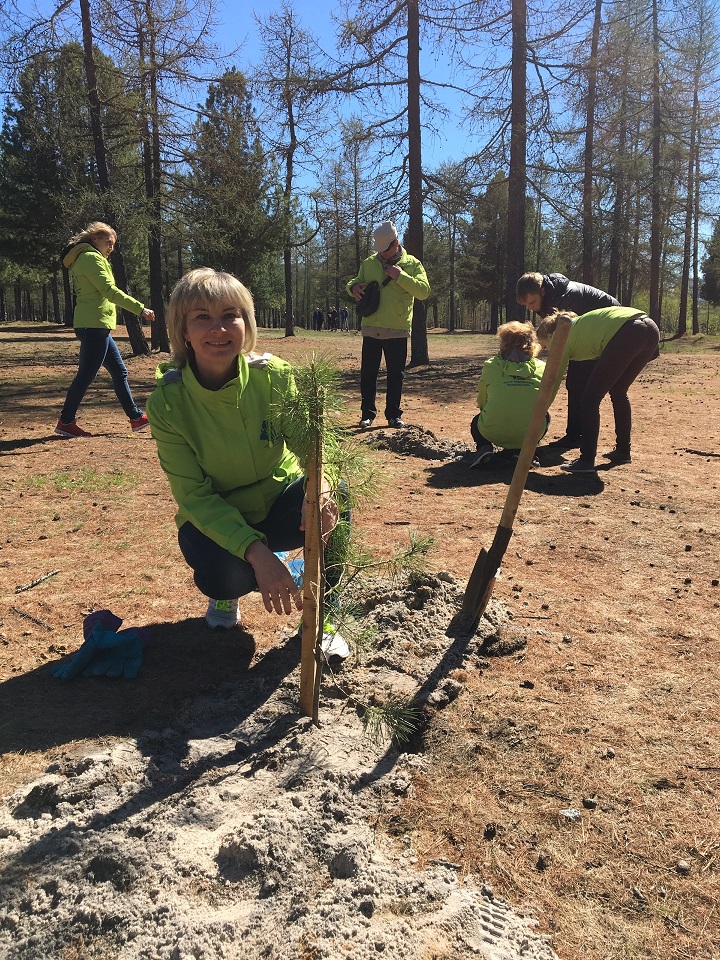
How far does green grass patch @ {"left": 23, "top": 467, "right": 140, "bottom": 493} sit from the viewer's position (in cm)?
550

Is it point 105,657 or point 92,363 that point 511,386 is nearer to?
point 105,657

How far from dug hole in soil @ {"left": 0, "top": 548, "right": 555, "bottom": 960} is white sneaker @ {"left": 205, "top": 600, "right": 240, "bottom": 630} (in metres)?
0.69

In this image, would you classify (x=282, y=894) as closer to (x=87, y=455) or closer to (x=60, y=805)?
(x=60, y=805)

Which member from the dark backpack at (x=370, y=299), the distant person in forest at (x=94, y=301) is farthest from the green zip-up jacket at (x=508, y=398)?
the distant person in forest at (x=94, y=301)

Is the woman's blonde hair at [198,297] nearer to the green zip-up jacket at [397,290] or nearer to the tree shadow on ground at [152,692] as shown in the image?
the tree shadow on ground at [152,692]

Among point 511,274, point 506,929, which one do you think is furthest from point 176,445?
point 511,274

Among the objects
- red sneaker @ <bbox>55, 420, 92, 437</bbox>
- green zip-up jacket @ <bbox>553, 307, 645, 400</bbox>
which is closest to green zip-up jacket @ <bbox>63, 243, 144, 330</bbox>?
red sneaker @ <bbox>55, 420, 92, 437</bbox>

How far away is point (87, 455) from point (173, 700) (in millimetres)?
4521

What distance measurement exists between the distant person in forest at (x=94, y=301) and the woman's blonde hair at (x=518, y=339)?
340 centimetres

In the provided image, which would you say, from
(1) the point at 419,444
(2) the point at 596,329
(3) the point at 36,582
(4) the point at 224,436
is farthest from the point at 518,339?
(3) the point at 36,582

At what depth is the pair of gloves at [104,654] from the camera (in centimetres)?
273

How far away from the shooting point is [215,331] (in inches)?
96.5

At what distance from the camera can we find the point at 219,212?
1370 cm

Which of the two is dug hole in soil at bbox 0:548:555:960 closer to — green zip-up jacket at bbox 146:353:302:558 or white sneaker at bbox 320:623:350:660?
white sneaker at bbox 320:623:350:660
